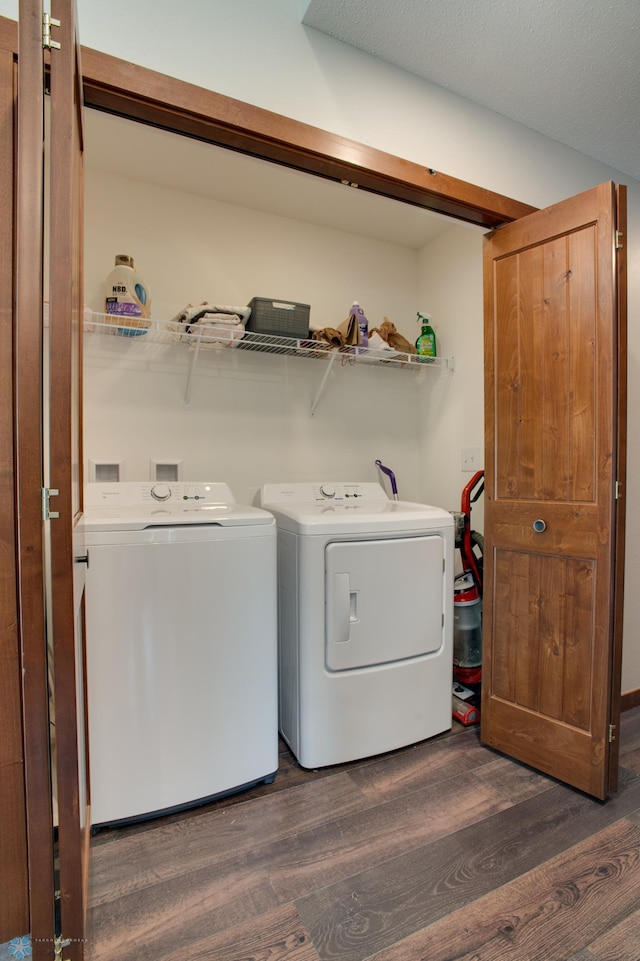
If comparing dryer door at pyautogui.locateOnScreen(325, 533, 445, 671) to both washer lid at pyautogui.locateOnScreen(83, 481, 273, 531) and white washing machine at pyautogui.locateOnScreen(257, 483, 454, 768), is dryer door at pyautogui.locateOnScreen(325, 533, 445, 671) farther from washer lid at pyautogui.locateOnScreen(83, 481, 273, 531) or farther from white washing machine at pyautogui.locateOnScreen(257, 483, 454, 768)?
washer lid at pyautogui.locateOnScreen(83, 481, 273, 531)

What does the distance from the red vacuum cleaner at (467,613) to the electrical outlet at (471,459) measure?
293mm

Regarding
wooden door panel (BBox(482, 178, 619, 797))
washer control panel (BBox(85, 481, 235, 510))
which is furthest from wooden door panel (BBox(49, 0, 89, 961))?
wooden door panel (BBox(482, 178, 619, 797))

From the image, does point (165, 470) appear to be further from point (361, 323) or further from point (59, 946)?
point (59, 946)

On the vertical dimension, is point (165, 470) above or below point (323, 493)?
above

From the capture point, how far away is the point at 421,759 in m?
1.82

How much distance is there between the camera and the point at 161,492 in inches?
79.4

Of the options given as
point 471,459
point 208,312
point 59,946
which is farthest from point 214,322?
point 59,946

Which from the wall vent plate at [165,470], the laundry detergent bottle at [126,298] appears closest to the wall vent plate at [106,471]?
the wall vent plate at [165,470]

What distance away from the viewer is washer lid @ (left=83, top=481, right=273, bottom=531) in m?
1.46

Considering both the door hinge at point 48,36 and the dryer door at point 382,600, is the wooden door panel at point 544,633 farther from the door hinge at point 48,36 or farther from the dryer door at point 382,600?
the door hinge at point 48,36

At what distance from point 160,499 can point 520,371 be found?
157cm

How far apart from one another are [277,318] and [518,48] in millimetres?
1267

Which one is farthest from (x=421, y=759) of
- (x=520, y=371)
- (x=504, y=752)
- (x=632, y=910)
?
(x=520, y=371)

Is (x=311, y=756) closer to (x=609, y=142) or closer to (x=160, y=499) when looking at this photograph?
(x=160, y=499)
